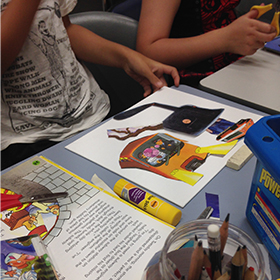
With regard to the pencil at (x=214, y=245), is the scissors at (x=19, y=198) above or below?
below

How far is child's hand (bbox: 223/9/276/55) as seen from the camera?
34.3 inches

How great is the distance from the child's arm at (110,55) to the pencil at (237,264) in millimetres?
675

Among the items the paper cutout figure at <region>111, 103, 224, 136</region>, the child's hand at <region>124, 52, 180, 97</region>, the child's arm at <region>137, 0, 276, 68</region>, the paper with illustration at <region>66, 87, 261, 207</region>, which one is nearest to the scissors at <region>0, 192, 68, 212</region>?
the paper with illustration at <region>66, 87, 261, 207</region>

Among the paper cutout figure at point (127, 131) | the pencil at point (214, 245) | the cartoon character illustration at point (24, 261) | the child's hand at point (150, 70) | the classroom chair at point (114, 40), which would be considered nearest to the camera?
the pencil at point (214, 245)

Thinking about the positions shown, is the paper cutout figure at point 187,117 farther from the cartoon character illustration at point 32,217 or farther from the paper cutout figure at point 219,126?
the cartoon character illustration at point 32,217

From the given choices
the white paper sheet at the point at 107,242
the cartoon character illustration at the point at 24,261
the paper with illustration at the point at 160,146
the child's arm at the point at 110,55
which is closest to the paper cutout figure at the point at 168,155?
the paper with illustration at the point at 160,146

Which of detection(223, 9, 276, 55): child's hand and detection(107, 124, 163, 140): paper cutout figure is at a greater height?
detection(223, 9, 276, 55): child's hand

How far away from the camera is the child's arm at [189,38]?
0.88 meters

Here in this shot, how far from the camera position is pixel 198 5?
983mm

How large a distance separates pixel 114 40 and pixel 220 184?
0.79 meters

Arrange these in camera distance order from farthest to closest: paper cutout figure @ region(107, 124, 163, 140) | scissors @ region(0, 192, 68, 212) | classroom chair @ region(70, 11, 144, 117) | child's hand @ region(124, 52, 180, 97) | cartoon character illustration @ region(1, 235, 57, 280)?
classroom chair @ region(70, 11, 144, 117)
child's hand @ region(124, 52, 180, 97)
paper cutout figure @ region(107, 124, 163, 140)
scissors @ region(0, 192, 68, 212)
cartoon character illustration @ region(1, 235, 57, 280)

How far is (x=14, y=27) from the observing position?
0.66m

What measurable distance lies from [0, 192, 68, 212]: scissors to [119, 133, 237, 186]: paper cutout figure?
0.13m

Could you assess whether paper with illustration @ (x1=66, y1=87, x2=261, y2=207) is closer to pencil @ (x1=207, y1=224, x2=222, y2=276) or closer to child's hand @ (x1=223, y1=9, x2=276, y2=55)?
pencil @ (x1=207, y1=224, x2=222, y2=276)
